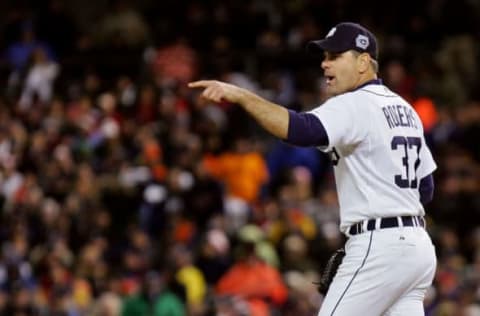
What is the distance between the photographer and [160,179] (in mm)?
15055

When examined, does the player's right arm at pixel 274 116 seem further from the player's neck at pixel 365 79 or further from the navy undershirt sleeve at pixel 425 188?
the navy undershirt sleeve at pixel 425 188

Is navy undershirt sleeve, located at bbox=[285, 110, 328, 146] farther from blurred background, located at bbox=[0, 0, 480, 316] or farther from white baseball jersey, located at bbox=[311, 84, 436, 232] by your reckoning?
blurred background, located at bbox=[0, 0, 480, 316]

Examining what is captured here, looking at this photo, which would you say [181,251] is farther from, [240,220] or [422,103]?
[422,103]

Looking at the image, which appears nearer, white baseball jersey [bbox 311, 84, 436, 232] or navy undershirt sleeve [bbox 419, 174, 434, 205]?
white baseball jersey [bbox 311, 84, 436, 232]

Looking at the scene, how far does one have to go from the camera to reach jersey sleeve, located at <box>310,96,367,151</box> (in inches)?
265

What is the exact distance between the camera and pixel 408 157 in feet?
23.0

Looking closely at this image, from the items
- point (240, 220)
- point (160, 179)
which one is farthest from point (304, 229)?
point (160, 179)

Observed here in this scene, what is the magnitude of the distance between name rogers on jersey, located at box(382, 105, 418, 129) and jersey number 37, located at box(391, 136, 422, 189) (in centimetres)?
8

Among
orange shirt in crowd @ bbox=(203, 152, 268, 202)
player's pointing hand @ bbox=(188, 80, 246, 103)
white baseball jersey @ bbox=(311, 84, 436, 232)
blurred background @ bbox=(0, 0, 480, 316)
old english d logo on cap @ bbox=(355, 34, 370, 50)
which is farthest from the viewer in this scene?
orange shirt in crowd @ bbox=(203, 152, 268, 202)

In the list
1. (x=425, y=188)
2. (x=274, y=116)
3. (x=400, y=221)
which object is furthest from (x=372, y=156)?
(x=274, y=116)

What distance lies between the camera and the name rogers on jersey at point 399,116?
275 inches

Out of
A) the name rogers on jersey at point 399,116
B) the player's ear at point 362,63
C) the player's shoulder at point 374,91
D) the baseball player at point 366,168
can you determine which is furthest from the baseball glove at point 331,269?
the player's ear at point 362,63

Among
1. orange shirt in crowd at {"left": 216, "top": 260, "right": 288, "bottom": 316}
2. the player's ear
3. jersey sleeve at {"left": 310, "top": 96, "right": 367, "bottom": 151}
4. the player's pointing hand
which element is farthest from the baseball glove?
orange shirt in crowd at {"left": 216, "top": 260, "right": 288, "bottom": 316}

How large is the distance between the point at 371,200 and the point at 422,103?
9106mm
